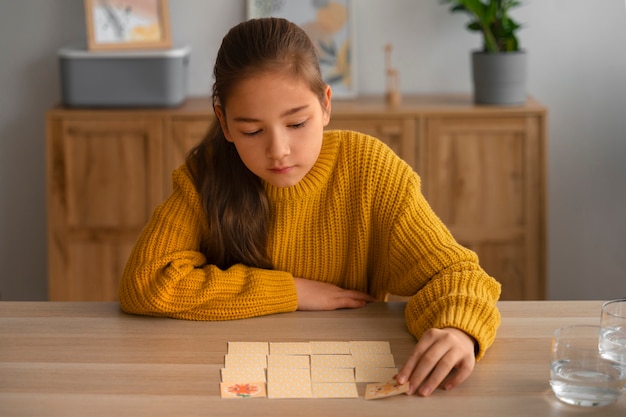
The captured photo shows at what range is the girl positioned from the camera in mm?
1619

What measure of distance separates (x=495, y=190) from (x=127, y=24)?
1391mm

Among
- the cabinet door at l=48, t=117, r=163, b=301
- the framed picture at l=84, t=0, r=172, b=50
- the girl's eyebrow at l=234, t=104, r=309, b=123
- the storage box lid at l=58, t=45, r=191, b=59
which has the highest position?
the framed picture at l=84, t=0, r=172, b=50

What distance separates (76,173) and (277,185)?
1.78 m

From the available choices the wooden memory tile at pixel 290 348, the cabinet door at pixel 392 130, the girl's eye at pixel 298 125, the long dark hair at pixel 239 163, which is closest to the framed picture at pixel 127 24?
the cabinet door at pixel 392 130

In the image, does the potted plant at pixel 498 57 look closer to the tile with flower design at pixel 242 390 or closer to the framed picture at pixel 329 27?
the framed picture at pixel 329 27

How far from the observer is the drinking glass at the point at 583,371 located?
4.36 ft

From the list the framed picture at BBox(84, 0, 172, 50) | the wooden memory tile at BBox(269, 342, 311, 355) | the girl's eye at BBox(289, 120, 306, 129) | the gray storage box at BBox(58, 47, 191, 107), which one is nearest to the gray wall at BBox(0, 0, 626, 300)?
the framed picture at BBox(84, 0, 172, 50)

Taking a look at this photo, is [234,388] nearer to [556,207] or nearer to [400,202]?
[400,202]

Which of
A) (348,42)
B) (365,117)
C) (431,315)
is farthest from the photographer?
(348,42)

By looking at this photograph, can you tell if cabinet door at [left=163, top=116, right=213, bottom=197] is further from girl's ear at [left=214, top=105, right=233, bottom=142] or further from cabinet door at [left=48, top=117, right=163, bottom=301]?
girl's ear at [left=214, top=105, right=233, bottom=142]

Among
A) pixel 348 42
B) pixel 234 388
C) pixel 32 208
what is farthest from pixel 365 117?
pixel 234 388

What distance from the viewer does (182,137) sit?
3287 millimetres

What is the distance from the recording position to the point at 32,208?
372 cm

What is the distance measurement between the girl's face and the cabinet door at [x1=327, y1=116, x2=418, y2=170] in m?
1.59
